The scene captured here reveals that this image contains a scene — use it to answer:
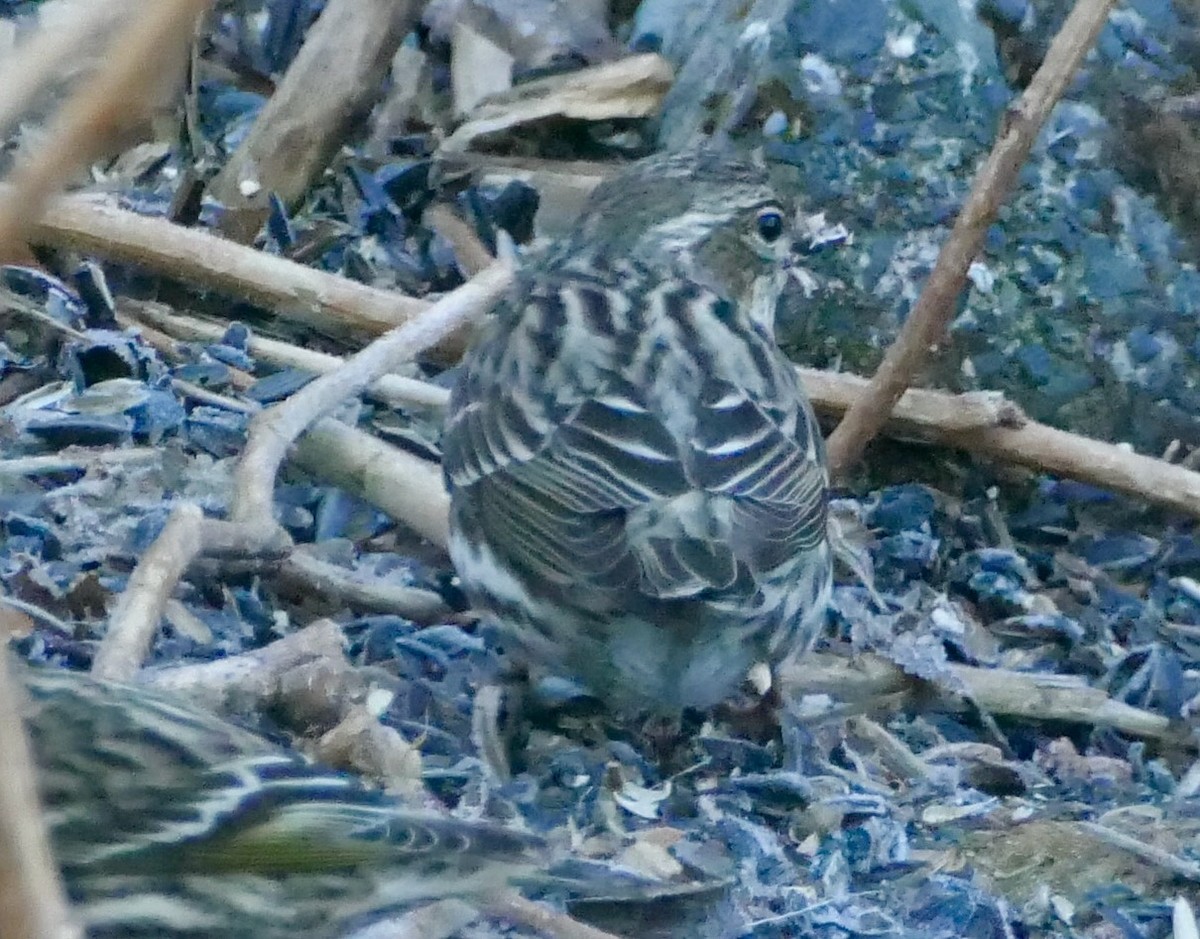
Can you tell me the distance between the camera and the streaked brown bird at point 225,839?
7.13 ft

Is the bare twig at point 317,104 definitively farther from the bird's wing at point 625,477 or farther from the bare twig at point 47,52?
the bare twig at point 47,52

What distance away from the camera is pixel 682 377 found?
3422mm

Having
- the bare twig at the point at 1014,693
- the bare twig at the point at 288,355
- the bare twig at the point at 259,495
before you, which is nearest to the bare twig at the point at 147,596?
the bare twig at the point at 259,495

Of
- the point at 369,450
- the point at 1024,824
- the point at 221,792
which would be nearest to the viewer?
the point at 221,792

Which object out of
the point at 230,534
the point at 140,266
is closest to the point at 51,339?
the point at 140,266

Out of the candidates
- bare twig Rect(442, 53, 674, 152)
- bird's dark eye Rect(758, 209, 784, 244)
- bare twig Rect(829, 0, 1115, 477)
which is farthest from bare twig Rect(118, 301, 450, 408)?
bare twig Rect(442, 53, 674, 152)

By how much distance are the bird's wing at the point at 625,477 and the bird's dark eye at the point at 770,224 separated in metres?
0.58

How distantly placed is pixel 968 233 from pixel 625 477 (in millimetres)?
1036

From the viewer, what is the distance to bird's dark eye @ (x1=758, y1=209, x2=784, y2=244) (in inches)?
163

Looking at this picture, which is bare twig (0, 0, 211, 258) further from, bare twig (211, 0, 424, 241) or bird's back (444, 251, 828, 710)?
bare twig (211, 0, 424, 241)

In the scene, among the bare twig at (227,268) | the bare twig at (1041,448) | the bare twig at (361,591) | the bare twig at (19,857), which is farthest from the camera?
the bare twig at (227,268)

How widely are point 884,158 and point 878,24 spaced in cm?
32

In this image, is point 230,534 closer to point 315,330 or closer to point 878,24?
point 315,330

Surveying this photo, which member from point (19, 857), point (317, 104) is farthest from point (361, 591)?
point (19, 857)
